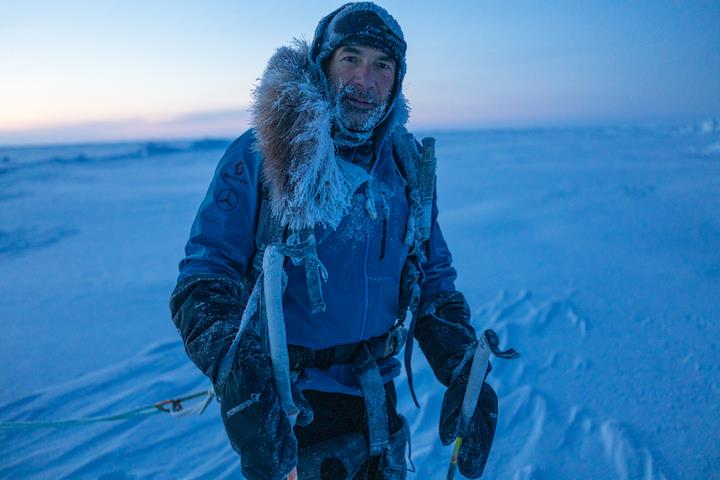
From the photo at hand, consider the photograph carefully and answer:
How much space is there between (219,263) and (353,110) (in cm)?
72

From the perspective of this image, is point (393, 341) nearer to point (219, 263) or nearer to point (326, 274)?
point (326, 274)

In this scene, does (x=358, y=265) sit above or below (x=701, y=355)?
above

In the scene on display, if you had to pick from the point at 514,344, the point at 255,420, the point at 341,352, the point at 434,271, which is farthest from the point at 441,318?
the point at 514,344

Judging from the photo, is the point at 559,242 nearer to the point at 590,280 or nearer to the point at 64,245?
the point at 590,280

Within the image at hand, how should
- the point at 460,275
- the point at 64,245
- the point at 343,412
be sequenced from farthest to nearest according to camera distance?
the point at 64,245, the point at 460,275, the point at 343,412

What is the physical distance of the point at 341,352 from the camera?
65.1 inches

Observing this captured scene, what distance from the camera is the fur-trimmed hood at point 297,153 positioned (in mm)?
1368

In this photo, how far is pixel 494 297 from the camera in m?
4.73

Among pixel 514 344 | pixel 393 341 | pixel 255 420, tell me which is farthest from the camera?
pixel 514 344

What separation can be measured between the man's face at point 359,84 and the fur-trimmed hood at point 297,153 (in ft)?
0.33

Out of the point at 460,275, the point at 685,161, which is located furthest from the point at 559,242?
Result: the point at 685,161

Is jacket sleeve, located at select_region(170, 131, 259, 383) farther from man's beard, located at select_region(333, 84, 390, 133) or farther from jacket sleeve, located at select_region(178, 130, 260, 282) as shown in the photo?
man's beard, located at select_region(333, 84, 390, 133)

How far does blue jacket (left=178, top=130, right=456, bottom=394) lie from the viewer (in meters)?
1.39

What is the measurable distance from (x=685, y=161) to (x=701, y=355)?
1330 cm
